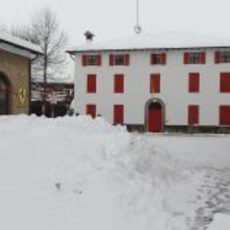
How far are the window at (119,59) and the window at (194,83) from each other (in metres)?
5.37

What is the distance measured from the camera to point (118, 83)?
147 feet

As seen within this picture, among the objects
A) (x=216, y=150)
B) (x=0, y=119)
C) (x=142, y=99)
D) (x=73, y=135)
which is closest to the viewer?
(x=73, y=135)

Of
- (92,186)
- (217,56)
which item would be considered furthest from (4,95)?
(217,56)

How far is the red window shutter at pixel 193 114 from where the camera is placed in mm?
43312

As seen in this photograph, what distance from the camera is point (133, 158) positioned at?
1112cm

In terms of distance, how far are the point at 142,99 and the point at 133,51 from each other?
13.0ft

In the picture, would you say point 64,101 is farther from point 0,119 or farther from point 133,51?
point 0,119

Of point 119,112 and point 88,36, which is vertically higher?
point 88,36

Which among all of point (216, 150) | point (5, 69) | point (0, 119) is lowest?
point (216, 150)

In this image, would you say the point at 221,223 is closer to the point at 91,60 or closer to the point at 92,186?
the point at 92,186

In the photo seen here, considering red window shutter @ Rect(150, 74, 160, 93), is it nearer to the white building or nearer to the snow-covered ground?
the white building

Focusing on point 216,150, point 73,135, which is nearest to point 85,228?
point 73,135

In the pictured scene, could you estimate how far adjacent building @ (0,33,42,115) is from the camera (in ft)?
61.1

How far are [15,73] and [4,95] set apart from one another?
950 mm
